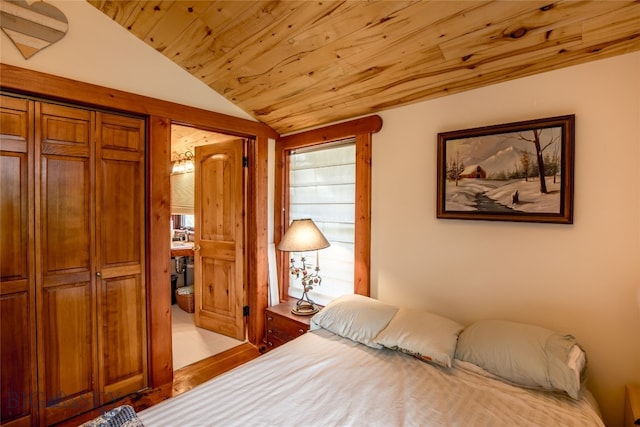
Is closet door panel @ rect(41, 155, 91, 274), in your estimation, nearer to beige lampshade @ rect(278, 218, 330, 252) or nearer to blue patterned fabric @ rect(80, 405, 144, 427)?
blue patterned fabric @ rect(80, 405, 144, 427)

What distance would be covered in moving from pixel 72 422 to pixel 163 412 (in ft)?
4.36

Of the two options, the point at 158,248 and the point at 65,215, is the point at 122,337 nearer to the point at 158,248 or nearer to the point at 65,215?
the point at 158,248

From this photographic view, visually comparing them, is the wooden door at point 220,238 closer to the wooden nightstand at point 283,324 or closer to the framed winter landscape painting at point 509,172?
the wooden nightstand at point 283,324

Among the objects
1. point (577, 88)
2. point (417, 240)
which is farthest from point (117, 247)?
point (577, 88)

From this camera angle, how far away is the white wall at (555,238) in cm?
152

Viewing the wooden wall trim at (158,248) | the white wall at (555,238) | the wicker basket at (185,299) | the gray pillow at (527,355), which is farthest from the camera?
the wicker basket at (185,299)

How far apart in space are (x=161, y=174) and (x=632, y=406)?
304 centimetres

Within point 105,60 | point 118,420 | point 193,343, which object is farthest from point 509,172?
point 193,343

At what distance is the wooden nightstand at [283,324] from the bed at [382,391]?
616mm

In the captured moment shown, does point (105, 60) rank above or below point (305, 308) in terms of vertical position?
above

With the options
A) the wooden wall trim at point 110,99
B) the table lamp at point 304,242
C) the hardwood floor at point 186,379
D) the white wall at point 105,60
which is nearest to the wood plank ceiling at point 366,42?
the white wall at point 105,60

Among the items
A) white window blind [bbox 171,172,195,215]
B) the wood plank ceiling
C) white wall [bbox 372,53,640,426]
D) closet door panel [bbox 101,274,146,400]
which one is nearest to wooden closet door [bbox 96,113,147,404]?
closet door panel [bbox 101,274,146,400]

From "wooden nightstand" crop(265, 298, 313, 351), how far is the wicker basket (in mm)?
1605

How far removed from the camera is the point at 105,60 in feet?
6.88
